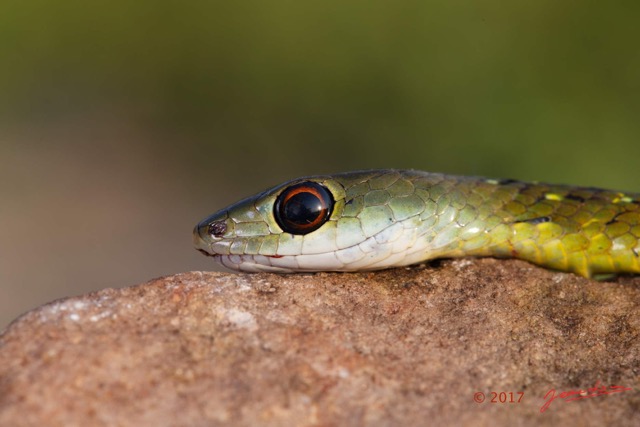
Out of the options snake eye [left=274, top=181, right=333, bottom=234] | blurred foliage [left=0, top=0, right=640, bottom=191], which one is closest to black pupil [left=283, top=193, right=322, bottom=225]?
snake eye [left=274, top=181, right=333, bottom=234]

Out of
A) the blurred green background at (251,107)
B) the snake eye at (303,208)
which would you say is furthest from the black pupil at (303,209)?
the blurred green background at (251,107)

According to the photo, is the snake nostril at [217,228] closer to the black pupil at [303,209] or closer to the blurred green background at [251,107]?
the black pupil at [303,209]

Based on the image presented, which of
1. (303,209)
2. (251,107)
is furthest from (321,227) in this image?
(251,107)

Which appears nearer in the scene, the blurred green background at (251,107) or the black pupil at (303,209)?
the black pupil at (303,209)

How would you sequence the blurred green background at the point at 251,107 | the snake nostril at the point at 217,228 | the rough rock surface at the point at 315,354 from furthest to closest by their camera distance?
1. the blurred green background at the point at 251,107
2. the snake nostril at the point at 217,228
3. the rough rock surface at the point at 315,354

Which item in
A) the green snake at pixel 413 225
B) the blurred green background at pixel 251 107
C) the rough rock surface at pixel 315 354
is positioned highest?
the blurred green background at pixel 251 107

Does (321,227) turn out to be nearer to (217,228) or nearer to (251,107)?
(217,228)
